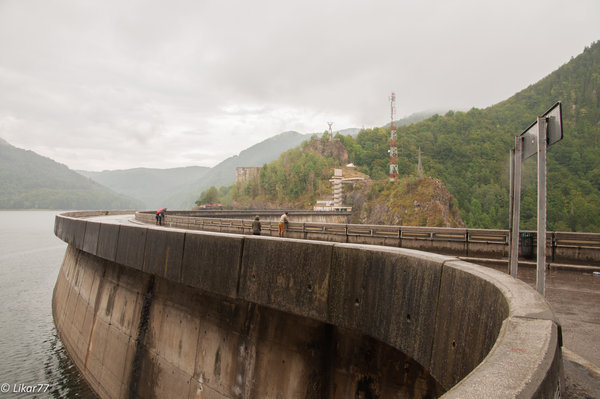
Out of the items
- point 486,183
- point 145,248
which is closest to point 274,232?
point 145,248

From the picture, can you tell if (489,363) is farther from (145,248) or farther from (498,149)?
(498,149)

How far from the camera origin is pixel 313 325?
5.03 metres

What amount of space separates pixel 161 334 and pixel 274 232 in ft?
38.2

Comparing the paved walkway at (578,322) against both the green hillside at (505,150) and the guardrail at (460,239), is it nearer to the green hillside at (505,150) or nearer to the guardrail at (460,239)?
the guardrail at (460,239)

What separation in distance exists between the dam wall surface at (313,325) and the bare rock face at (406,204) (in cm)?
7776

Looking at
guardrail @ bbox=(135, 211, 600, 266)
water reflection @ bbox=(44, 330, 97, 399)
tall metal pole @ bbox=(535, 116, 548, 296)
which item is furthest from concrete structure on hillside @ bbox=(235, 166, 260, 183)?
tall metal pole @ bbox=(535, 116, 548, 296)

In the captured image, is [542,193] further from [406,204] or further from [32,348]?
[406,204]

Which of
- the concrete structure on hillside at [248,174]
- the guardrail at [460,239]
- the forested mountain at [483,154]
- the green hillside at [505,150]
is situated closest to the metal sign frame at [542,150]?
the guardrail at [460,239]

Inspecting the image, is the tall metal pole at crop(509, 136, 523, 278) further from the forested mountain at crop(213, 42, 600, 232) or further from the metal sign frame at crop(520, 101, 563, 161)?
the forested mountain at crop(213, 42, 600, 232)

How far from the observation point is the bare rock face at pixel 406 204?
3273 inches

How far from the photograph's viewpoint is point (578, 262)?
980cm

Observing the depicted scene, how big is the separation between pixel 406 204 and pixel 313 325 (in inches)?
3455

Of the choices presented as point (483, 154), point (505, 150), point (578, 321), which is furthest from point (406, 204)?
point (578, 321)

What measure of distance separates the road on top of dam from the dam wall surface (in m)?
0.97
